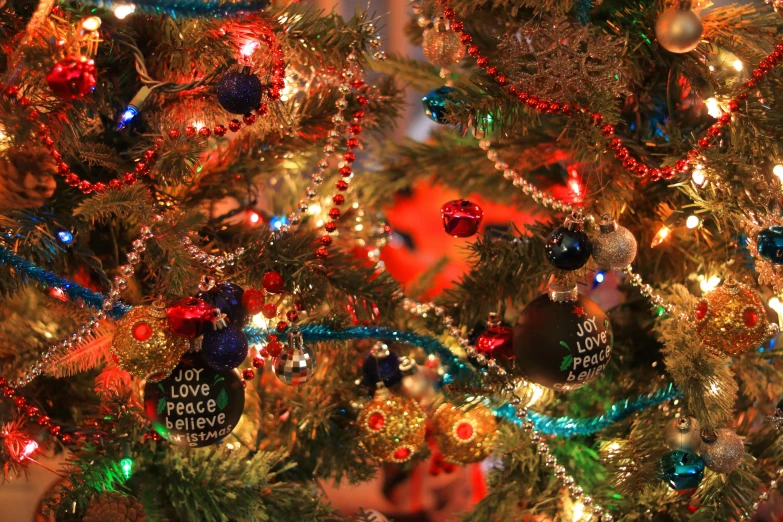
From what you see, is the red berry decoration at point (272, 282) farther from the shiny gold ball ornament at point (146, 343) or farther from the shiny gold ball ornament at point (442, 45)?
the shiny gold ball ornament at point (442, 45)

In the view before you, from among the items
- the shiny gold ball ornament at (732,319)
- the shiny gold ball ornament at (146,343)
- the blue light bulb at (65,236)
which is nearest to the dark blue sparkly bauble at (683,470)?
the shiny gold ball ornament at (732,319)

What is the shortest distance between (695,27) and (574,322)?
27 cm

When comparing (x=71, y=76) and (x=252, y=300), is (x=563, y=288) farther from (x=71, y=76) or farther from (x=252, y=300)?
(x=71, y=76)

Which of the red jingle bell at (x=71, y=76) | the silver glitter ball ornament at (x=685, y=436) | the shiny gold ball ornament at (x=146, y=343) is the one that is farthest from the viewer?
the silver glitter ball ornament at (x=685, y=436)

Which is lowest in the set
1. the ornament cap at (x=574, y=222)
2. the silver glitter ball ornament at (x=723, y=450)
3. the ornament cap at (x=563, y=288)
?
the silver glitter ball ornament at (x=723, y=450)

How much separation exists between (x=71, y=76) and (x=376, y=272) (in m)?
0.36

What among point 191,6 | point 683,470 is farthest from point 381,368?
point 191,6

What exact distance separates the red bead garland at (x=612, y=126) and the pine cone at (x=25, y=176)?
37cm

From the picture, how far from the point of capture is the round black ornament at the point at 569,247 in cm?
68

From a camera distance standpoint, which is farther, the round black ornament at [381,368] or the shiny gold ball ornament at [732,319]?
the round black ornament at [381,368]

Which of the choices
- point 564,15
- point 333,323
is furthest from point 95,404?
point 564,15

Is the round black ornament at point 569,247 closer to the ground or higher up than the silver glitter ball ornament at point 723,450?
higher up

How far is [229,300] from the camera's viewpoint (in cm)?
69

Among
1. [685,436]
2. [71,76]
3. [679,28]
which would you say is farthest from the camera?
[685,436]
